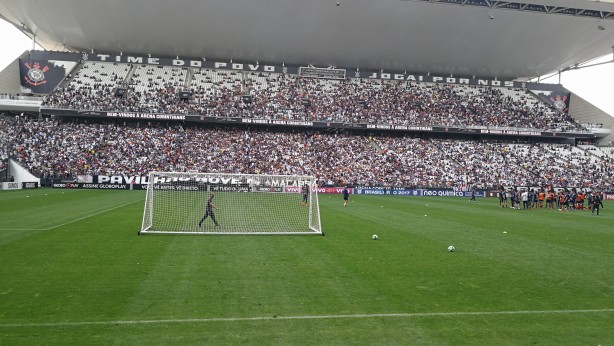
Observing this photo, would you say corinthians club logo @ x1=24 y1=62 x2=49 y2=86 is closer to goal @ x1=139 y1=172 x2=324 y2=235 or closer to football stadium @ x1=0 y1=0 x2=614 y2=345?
football stadium @ x1=0 y1=0 x2=614 y2=345

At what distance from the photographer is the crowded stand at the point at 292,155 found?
46844mm

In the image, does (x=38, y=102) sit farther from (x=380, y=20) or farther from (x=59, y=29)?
(x=380, y=20)

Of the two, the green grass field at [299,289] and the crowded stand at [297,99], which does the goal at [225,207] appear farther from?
the crowded stand at [297,99]

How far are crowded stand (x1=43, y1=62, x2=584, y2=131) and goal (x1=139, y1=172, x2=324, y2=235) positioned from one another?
22423mm

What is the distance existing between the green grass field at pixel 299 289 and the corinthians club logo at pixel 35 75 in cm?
4791

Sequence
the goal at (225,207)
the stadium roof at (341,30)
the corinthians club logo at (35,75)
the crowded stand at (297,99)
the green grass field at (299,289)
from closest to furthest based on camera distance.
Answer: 1. the green grass field at (299,289)
2. the goal at (225,207)
3. the stadium roof at (341,30)
4. the crowded stand at (297,99)
5. the corinthians club logo at (35,75)

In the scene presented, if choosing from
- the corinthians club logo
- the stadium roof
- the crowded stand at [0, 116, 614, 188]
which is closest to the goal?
the crowded stand at [0, 116, 614, 188]

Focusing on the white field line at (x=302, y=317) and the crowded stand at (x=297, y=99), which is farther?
the crowded stand at (x=297, y=99)

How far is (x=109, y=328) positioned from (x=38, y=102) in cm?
5302

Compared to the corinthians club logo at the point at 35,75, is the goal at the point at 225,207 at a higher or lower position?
lower

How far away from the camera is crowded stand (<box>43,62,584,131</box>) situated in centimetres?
5406

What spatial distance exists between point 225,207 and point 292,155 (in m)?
27.4

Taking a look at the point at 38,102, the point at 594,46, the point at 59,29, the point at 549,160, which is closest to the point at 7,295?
the point at 38,102

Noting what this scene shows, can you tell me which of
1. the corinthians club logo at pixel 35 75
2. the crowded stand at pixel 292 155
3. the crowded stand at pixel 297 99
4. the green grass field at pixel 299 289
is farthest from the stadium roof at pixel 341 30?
the green grass field at pixel 299 289
